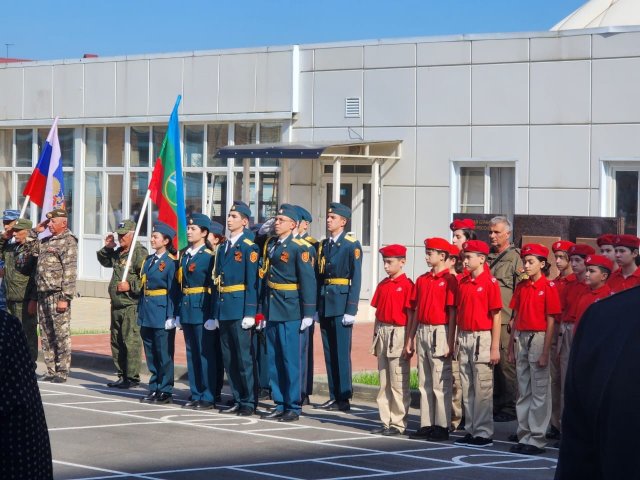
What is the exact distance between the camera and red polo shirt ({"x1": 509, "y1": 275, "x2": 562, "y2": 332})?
1016 centimetres

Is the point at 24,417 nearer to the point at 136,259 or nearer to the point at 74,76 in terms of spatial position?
the point at 136,259

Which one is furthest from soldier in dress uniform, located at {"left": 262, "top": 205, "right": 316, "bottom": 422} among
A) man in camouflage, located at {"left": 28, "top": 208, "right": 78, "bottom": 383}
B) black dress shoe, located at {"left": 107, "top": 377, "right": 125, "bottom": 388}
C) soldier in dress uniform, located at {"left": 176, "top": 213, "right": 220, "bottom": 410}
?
man in camouflage, located at {"left": 28, "top": 208, "right": 78, "bottom": 383}

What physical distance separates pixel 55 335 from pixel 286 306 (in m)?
3.75

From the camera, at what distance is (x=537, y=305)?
33.4 feet

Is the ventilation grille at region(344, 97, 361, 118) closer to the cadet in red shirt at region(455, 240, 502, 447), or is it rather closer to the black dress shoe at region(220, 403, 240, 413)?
the black dress shoe at region(220, 403, 240, 413)

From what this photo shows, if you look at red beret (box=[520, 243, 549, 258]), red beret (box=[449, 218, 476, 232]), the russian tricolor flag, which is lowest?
red beret (box=[520, 243, 549, 258])

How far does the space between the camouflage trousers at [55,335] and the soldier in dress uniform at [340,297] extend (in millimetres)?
3484

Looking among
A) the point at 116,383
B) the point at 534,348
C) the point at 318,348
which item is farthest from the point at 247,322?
the point at 318,348

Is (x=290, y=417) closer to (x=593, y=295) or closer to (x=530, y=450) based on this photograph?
(x=530, y=450)

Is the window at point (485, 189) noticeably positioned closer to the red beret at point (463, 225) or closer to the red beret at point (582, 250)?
the red beret at point (463, 225)

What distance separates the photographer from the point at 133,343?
552 inches

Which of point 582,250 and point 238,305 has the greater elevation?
point 582,250

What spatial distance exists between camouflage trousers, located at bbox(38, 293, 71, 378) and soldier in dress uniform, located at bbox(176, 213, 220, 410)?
2.32 m

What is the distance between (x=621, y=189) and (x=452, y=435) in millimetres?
9509
